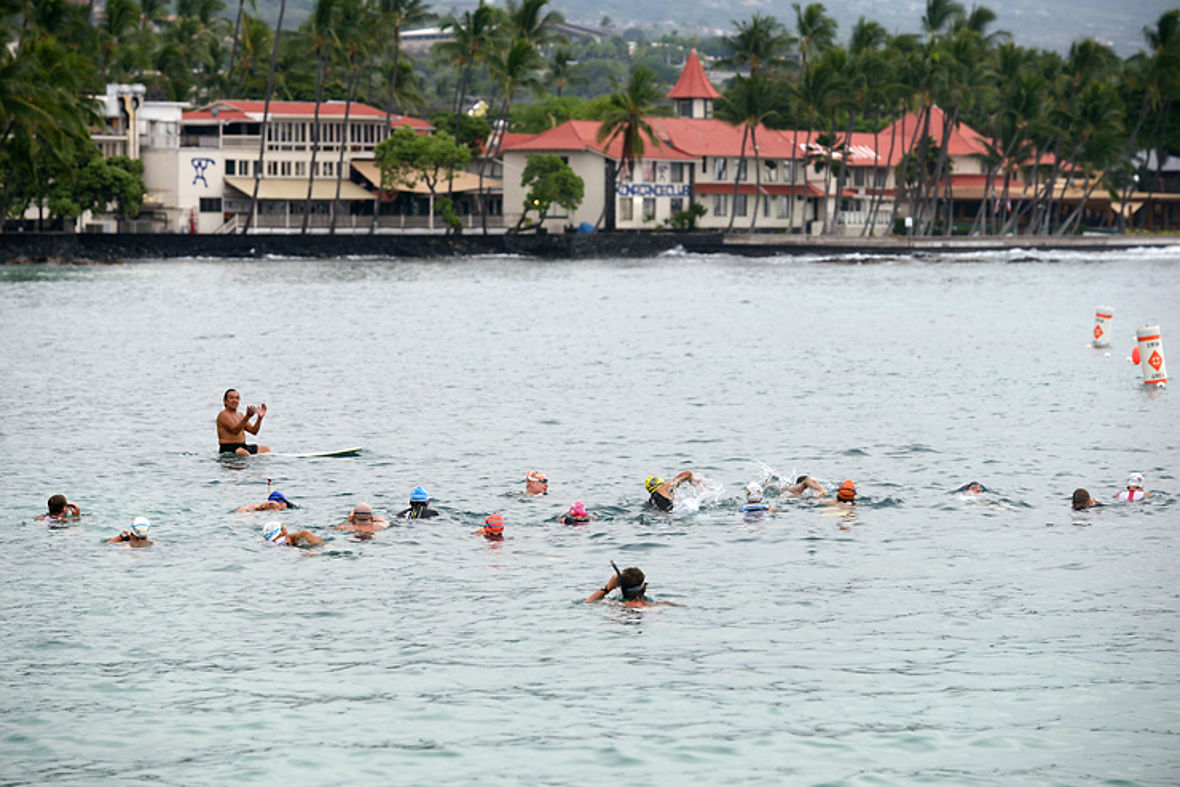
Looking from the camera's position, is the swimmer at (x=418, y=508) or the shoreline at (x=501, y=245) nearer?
the swimmer at (x=418, y=508)

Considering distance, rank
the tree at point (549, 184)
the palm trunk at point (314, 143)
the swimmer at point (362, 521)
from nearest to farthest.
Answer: the swimmer at point (362, 521) → the palm trunk at point (314, 143) → the tree at point (549, 184)

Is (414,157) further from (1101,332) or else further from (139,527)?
(139,527)

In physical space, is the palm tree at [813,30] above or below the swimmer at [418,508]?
above

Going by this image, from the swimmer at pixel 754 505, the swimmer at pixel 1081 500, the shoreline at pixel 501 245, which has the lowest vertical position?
the swimmer at pixel 754 505

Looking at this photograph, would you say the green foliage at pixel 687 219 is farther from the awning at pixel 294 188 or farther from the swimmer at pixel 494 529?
the swimmer at pixel 494 529

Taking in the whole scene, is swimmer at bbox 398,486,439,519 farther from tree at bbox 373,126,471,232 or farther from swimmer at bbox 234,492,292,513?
tree at bbox 373,126,471,232

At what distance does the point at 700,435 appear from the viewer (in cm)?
3253

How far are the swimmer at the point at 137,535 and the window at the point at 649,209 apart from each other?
9943cm

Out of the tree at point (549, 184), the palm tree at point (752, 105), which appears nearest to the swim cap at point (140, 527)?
the tree at point (549, 184)

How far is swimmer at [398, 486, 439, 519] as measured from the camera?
77.4 ft

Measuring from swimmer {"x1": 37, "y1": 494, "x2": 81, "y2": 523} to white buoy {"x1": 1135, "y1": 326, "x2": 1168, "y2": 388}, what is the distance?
28625 millimetres

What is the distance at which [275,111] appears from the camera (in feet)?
358

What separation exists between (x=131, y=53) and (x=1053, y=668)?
100176mm

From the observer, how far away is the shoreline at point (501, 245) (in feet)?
307
